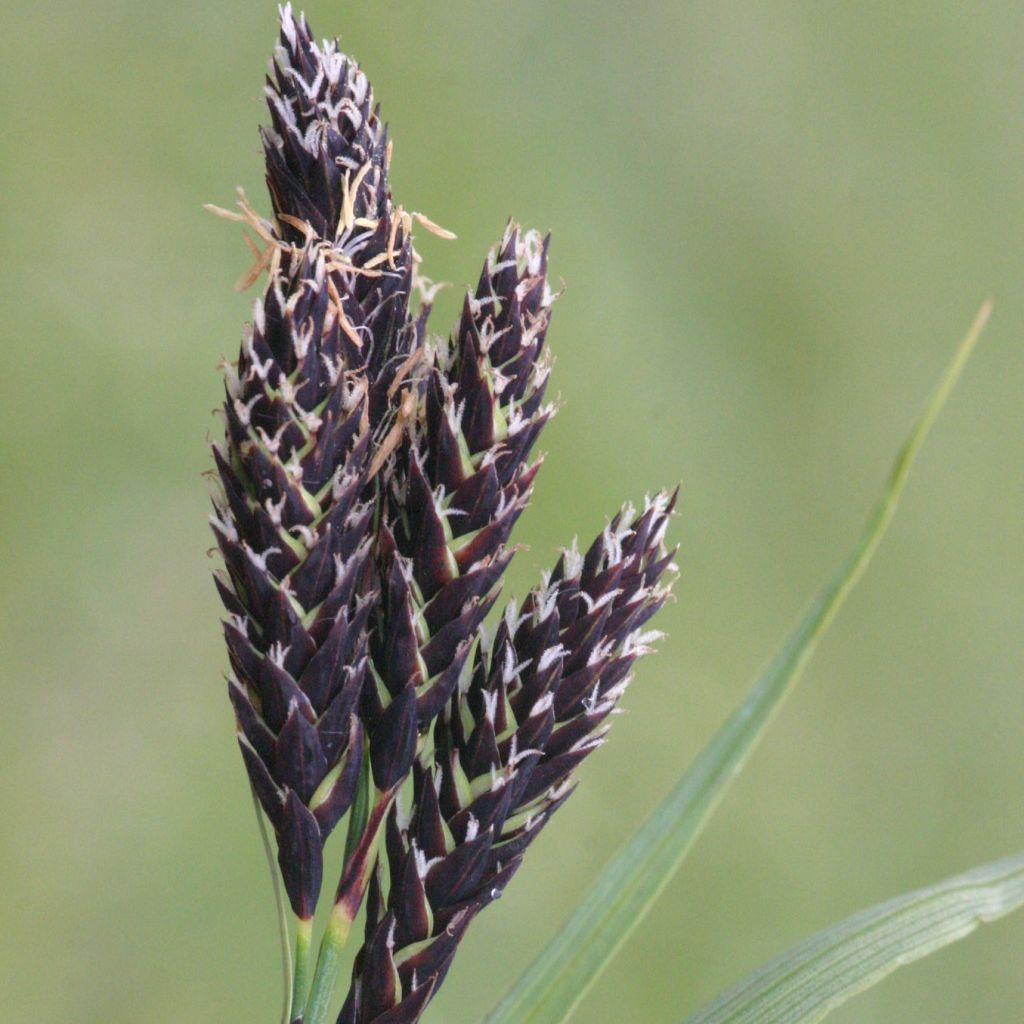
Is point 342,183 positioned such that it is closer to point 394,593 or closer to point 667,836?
point 394,593

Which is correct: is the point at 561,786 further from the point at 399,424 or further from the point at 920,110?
the point at 920,110

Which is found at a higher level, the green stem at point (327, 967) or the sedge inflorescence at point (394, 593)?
the sedge inflorescence at point (394, 593)

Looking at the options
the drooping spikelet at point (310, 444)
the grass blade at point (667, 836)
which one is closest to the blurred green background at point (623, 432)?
the grass blade at point (667, 836)

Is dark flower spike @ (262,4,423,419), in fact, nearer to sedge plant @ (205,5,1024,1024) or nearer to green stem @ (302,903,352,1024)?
sedge plant @ (205,5,1024,1024)

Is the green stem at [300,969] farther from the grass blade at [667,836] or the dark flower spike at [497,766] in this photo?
the grass blade at [667,836]

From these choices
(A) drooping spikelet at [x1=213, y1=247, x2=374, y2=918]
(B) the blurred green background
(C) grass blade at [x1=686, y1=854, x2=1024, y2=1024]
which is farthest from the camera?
(B) the blurred green background

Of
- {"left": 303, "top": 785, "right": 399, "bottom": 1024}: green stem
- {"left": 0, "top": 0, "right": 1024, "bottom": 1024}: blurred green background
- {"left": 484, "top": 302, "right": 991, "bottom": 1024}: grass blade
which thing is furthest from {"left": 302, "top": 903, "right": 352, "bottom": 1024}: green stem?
{"left": 0, "top": 0, "right": 1024, "bottom": 1024}: blurred green background

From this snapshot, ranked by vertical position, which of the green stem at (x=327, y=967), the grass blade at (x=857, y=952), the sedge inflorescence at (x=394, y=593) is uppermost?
the sedge inflorescence at (x=394, y=593)

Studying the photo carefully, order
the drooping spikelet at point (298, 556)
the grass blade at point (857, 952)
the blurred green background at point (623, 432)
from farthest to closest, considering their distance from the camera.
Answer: the blurred green background at point (623, 432), the grass blade at point (857, 952), the drooping spikelet at point (298, 556)
